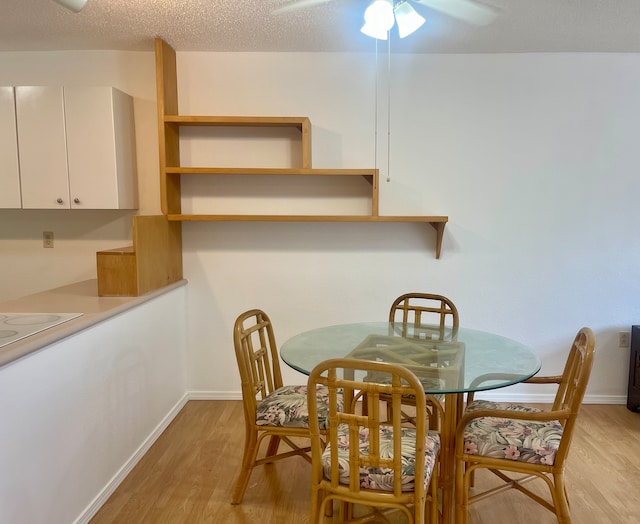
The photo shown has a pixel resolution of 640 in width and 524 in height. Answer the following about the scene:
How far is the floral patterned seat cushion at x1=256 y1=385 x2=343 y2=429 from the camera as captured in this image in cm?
192

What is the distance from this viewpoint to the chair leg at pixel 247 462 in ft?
6.52

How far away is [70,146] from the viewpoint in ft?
8.75

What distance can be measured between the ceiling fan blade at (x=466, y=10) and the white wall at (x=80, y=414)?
2.16m

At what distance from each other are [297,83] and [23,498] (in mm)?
2586

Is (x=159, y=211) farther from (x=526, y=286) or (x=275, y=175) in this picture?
(x=526, y=286)

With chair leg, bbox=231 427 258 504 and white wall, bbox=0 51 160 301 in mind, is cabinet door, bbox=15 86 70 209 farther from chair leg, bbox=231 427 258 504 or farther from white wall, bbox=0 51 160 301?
chair leg, bbox=231 427 258 504

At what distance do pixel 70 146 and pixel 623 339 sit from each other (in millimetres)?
3794

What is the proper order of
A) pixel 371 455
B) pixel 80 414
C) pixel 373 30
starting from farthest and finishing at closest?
1. pixel 373 30
2. pixel 80 414
3. pixel 371 455

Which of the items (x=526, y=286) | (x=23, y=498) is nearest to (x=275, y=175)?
(x=526, y=286)

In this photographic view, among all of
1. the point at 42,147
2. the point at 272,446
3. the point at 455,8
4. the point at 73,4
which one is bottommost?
the point at 272,446

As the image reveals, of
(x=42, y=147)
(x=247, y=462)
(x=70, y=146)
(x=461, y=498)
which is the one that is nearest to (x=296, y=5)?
(x=70, y=146)

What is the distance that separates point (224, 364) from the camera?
10.4 feet

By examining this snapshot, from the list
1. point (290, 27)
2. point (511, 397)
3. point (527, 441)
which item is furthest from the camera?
point (511, 397)

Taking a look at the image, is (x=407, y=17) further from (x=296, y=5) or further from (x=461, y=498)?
(x=461, y=498)
